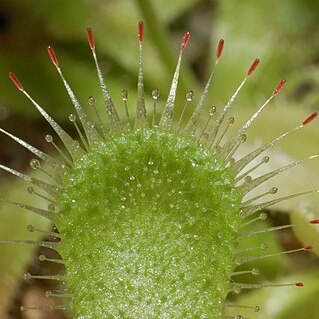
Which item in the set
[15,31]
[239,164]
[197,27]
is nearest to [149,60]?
[197,27]

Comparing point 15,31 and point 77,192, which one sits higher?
point 15,31

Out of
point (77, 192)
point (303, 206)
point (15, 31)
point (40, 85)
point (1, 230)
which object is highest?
point (15, 31)

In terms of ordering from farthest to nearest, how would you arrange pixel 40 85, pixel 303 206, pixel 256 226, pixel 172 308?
pixel 40 85
pixel 256 226
pixel 303 206
pixel 172 308

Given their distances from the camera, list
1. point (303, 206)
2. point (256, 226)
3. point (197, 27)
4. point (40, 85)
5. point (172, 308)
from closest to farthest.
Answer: point (172, 308)
point (303, 206)
point (256, 226)
point (40, 85)
point (197, 27)

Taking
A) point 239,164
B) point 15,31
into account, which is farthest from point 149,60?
point 239,164

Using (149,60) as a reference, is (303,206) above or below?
below

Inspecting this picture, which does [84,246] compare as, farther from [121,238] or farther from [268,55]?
[268,55]

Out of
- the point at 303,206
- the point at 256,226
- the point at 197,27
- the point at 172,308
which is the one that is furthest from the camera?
the point at 197,27

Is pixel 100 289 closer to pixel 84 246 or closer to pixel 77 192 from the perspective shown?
pixel 84 246

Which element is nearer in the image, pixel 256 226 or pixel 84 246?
pixel 84 246
